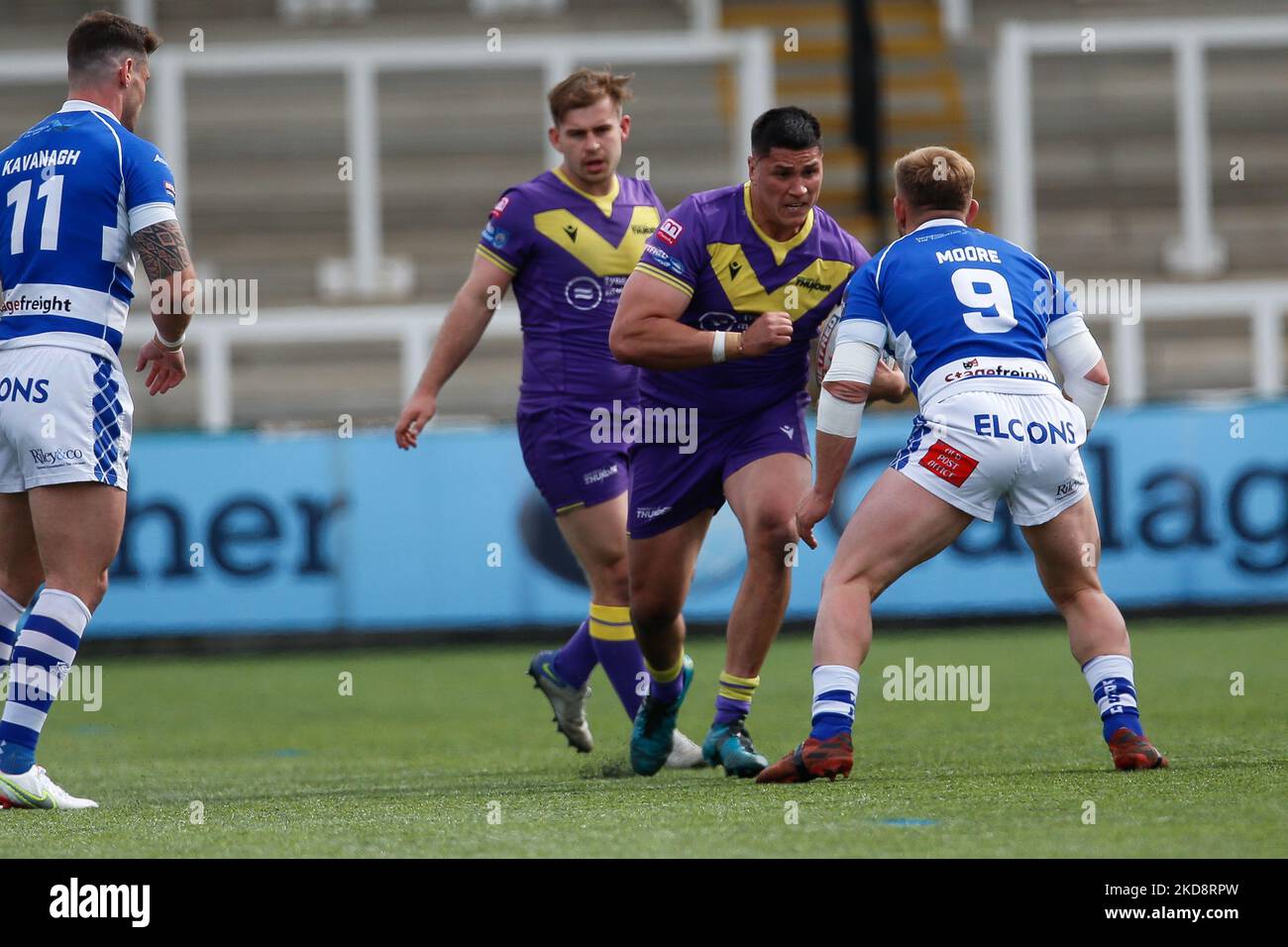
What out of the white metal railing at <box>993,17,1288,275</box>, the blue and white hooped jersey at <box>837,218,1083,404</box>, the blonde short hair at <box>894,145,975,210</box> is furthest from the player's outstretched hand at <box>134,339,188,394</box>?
the white metal railing at <box>993,17,1288,275</box>

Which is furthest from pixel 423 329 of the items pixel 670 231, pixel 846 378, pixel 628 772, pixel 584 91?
pixel 846 378

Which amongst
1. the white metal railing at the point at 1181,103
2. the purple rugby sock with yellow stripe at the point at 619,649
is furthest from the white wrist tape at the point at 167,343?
the white metal railing at the point at 1181,103

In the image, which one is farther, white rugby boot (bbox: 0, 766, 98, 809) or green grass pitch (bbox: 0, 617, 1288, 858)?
white rugby boot (bbox: 0, 766, 98, 809)

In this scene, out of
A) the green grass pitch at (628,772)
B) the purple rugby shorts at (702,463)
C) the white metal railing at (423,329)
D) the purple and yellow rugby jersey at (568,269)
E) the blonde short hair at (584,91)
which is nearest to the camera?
the green grass pitch at (628,772)

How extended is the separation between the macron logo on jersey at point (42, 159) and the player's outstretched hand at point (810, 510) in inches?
91.7

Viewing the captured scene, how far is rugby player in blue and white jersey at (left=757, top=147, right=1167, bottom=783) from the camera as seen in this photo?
5188 mm

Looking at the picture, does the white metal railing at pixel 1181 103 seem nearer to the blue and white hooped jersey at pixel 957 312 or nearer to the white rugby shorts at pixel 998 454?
the blue and white hooped jersey at pixel 957 312

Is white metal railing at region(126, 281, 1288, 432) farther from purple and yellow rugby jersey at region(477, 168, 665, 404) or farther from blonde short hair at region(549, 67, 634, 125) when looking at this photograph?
blonde short hair at region(549, 67, 634, 125)

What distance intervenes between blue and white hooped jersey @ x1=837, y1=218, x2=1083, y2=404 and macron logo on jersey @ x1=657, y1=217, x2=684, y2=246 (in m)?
0.69

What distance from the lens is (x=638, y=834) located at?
4.25 metres

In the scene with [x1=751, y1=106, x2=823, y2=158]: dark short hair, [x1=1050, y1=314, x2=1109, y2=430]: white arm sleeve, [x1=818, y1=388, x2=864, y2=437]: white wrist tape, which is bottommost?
[x1=818, y1=388, x2=864, y2=437]: white wrist tape

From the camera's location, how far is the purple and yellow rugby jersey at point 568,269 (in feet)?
21.9
